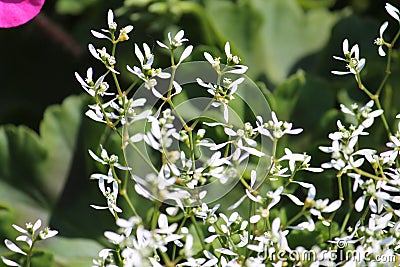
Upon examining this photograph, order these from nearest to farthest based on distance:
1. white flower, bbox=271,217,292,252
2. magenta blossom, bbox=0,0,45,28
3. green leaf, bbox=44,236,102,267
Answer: white flower, bbox=271,217,292,252, magenta blossom, bbox=0,0,45,28, green leaf, bbox=44,236,102,267

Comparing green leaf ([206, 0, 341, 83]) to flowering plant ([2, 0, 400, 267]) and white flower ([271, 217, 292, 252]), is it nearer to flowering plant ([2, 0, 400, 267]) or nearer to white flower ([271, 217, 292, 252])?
flowering plant ([2, 0, 400, 267])

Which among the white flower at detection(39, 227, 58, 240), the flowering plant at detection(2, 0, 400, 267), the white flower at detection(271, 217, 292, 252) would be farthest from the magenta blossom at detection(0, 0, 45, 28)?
the white flower at detection(271, 217, 292, 252)

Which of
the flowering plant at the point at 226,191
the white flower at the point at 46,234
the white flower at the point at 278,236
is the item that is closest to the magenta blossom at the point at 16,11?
the flowering plant at the point at 226,191

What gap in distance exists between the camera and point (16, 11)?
0.76 m

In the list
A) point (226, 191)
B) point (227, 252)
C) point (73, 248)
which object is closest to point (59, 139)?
point (73, 248)

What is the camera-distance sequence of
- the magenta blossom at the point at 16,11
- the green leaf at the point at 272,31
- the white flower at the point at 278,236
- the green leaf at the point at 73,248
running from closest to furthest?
the white flower at the point at 278,236, the magenta blossom at the point at 16,11, the green leaf at the point at 73,248, the green leaf at the point at 272,31

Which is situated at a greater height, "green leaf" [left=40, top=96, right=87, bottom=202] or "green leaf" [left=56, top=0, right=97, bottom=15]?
"green leaf" [left=56, top=0, right=97, bottom=15]

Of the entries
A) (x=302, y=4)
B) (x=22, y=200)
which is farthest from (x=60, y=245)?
(x=302, y=4)

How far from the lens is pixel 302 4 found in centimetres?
115

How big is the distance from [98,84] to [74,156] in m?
0.33

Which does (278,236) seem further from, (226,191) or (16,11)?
(16,11)

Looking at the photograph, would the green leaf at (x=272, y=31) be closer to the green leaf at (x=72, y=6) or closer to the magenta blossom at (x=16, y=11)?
the green leaf at (x=72, y=6)

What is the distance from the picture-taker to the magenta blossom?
0.75m

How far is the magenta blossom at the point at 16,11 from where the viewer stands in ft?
2.47
